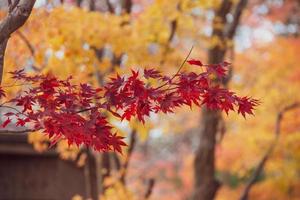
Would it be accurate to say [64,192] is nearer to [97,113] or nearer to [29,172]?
[29,172]

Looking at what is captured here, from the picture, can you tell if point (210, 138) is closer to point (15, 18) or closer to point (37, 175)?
→ point (37, 175)

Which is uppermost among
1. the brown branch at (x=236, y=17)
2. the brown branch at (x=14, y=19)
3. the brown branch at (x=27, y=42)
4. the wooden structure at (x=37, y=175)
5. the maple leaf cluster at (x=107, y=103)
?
the brown branch at (x=236, y=17)

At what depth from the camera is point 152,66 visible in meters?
7.48

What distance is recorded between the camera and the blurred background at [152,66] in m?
6.84

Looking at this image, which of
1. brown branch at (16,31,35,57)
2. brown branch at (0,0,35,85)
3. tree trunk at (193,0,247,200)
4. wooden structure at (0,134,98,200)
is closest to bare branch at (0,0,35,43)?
brown branch at (0,0,35,85)

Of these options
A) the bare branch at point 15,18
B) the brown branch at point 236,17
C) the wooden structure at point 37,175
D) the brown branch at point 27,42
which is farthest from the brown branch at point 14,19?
the wooden structure at point 37,175

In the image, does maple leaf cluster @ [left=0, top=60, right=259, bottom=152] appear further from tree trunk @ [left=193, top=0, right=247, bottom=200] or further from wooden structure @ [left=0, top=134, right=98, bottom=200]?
wooden structure @ [left=0, top=134, right=98, bottom=200]

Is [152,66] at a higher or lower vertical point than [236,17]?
lower

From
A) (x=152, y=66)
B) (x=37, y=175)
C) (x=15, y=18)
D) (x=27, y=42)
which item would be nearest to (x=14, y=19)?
(x=15, y=18)

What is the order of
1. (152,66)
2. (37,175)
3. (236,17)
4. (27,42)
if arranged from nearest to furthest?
1. (27,42)
2. (152,66)
3. (236,17)
4. (37,175)

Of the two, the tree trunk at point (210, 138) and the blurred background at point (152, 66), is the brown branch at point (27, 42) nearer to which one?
the blurred background at point (152, 66)

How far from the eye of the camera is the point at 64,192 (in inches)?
404

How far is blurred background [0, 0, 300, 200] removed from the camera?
6.84m

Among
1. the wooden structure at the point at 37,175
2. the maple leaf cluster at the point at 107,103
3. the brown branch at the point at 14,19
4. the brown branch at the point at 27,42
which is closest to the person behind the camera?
the maple leaf cluster at the point at 107,103
